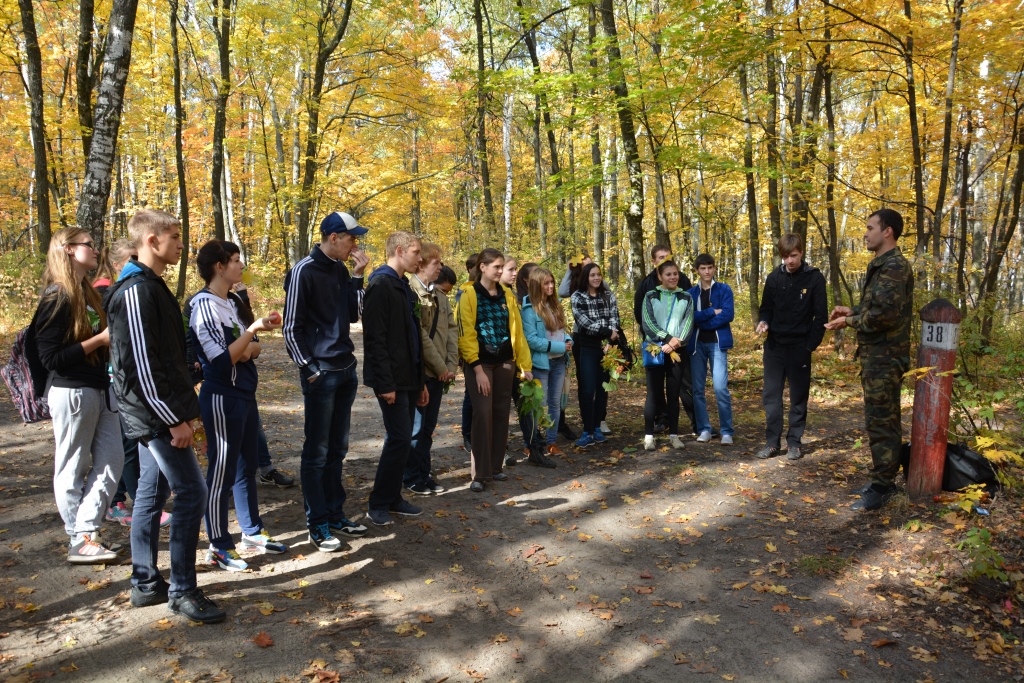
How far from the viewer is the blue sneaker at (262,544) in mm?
4570

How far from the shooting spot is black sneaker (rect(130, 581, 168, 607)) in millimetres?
3719

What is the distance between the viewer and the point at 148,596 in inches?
146

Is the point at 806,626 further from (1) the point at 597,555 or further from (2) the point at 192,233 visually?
(2) the point at 192,233

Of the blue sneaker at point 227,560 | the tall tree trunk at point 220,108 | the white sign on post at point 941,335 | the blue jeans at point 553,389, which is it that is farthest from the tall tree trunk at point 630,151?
the tall tree trunk at point 220,108

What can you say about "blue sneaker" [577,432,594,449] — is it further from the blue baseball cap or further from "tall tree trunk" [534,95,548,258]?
"tall tree trunk" [534,95,548,258]

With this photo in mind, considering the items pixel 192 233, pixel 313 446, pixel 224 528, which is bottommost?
pixel 224 528

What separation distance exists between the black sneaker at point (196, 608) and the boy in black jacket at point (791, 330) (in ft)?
17.7

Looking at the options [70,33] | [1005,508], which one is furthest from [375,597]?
[70,33]

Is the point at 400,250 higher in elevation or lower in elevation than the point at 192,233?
lower

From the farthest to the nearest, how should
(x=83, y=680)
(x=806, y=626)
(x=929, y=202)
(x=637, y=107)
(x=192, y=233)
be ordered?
(x=192, y=233) → (x=929, y=202) → (x=637, y=107) → (x=806, y=626) → (x=83, y=680)

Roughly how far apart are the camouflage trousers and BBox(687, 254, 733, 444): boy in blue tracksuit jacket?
210 centimetres

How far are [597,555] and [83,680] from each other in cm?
321

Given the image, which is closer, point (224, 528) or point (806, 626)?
point (806, 626)

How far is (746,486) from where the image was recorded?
Answer: 6.20m
